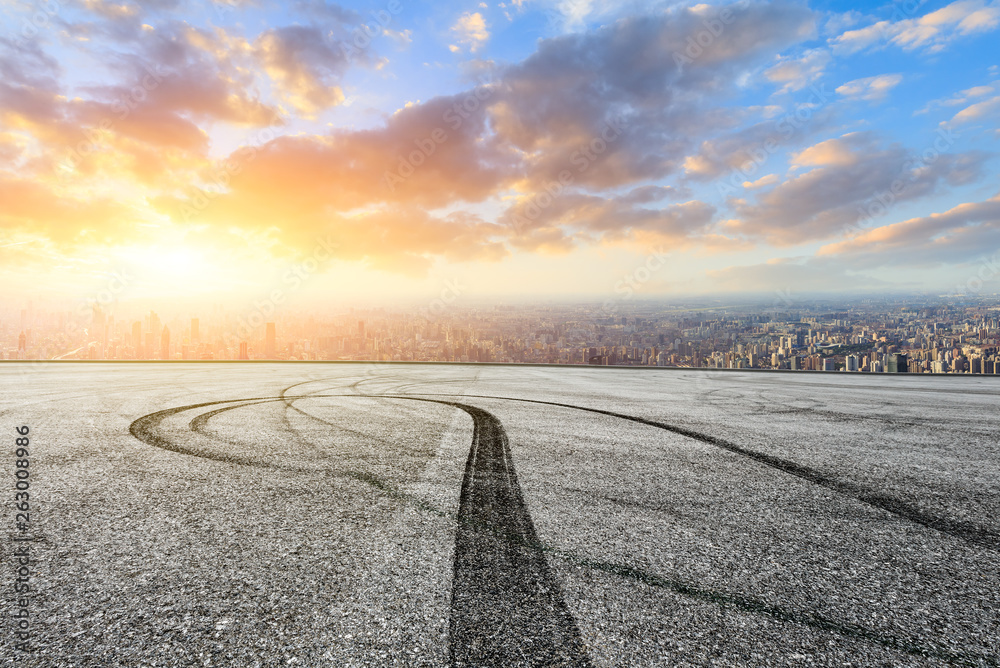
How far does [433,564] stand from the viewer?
9.06 feet

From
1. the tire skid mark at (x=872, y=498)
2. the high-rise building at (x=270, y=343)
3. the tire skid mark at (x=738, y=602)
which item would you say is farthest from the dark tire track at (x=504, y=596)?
the high-rise building at (x=270, y=343)

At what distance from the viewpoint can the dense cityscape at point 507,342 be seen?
1875 centimetres

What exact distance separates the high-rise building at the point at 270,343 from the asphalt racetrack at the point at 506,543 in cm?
1527

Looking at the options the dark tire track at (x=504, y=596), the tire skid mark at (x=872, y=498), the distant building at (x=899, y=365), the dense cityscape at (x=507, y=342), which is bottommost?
the tire skid mark at (x=872, y=498)

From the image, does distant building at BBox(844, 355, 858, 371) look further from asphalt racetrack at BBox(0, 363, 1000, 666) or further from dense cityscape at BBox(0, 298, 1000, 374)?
asphalt racetrack at BBox(0, 363, 1000, 666)

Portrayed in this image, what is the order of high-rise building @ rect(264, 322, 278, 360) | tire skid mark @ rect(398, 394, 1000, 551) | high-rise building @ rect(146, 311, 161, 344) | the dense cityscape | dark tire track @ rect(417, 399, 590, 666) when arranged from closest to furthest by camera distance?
dark tire track @ rect(417, 399, 590, 666) → tire skid mark @ rect(398, 394, 1000, 551) → the dense cityscape → high-rise building @ rect(146, 311, 161, 344) → high-rise building @ rect(264, 322, 278, 360)

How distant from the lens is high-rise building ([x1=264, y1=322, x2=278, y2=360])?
21.9 m

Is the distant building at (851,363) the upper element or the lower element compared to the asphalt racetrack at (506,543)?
upper

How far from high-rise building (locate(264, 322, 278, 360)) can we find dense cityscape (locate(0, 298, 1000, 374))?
0.26ft

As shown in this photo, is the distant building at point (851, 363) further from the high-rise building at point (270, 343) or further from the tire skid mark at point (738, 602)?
the high-rise building at point (270, 343)

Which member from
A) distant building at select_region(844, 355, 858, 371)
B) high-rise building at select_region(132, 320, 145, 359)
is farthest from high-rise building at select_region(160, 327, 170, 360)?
distant building at select_region(844, 355, 858, 371)

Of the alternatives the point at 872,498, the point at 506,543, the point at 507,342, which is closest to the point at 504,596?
the point at 506,543

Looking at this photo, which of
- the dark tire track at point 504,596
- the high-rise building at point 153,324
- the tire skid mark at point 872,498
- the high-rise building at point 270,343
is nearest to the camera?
the dark tire track at point 504,596

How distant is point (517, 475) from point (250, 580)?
2.62 m
